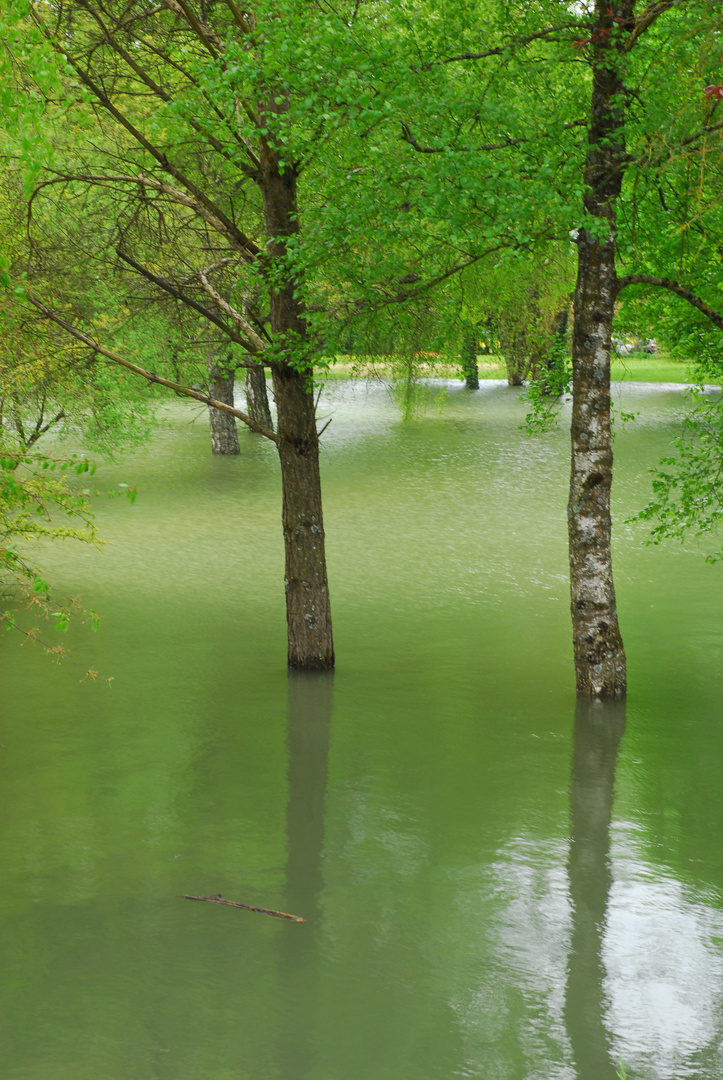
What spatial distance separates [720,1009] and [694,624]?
8.61 metres

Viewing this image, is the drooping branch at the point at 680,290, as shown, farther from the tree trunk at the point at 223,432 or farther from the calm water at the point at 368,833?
the tree trunk at the point at 223,432

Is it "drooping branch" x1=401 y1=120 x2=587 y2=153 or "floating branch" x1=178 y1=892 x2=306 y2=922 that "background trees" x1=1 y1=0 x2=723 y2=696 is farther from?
"floating branch" x1=178 y1=892 x2=306 y2=922

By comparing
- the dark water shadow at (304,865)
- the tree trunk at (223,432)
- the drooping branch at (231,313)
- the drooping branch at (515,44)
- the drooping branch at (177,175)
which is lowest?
the dark water shadow at (304,865)

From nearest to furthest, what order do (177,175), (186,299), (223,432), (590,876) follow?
(590,876), (177,175), (186,299), (223,432)

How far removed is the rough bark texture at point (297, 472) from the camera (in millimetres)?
11141

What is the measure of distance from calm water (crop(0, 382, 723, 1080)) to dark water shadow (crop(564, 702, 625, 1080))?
2cm

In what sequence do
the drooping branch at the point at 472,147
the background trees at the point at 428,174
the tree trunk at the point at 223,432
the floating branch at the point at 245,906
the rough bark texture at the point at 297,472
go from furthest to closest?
the tree trunk at the point at 223,432
the rough bark texture at the point at 297,472
the drooping branch at the point at 472,147
the background trees at the point at 428,174
the floating branch at the point at 245,906

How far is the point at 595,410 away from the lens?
10.3m

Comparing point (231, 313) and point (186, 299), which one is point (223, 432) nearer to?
point (231, 313)

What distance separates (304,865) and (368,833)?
699 millimetres

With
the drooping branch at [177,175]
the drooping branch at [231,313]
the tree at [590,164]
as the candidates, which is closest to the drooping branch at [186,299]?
the drooping branch at [231,313]

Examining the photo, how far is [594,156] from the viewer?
1000cm

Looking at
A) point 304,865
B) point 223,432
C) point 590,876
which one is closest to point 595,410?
point 590,876

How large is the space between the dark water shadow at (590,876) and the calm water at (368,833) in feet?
0.07
